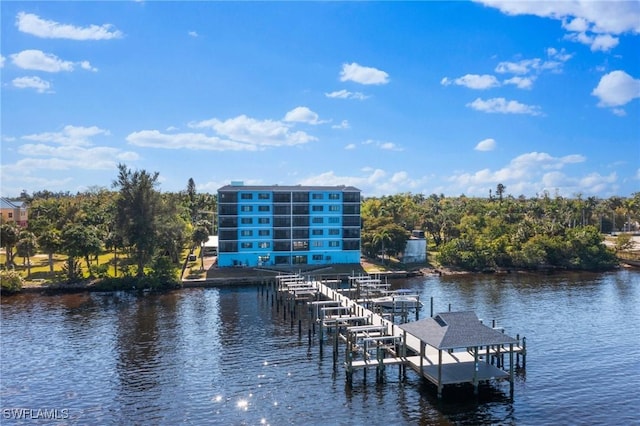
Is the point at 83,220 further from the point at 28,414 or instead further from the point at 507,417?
the point at 507,417

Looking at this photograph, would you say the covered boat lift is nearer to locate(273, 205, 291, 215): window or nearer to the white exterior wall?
locate(273, 205, 291, 215): window

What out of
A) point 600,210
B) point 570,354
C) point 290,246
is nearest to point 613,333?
point 570,354

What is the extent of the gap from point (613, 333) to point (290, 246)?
58.2m

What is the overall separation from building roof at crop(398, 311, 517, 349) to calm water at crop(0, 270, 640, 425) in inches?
174

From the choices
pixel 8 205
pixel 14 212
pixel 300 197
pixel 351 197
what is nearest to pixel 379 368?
pixel 300 197

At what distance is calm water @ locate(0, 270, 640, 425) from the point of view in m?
39.0

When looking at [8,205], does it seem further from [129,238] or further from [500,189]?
[500,189]

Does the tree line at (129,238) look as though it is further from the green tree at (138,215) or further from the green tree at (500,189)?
the green tree at (500,189)

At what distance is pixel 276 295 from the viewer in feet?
249

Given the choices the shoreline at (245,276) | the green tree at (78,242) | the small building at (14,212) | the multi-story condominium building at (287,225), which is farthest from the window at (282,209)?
the small building at (14,212)

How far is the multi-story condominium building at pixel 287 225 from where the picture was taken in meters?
99.9

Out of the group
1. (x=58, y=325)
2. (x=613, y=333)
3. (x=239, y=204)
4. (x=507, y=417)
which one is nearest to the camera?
(x=507, y=417)

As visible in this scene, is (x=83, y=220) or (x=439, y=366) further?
(x=83, y=220)

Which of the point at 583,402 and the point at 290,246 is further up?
the point at 290,246
